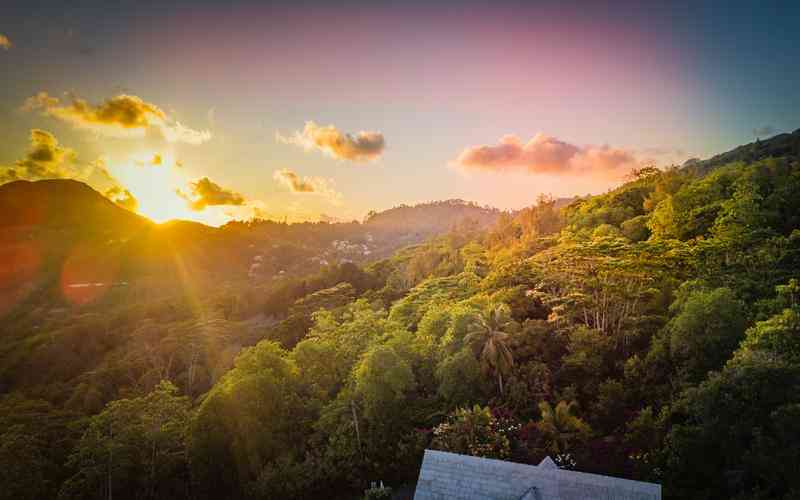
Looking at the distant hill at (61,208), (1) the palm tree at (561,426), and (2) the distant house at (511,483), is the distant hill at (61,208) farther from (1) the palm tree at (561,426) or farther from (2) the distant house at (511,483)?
(1) the palm tree at (561,426)

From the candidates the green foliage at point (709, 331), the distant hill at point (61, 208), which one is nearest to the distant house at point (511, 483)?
the green foliage at point (709, 331)

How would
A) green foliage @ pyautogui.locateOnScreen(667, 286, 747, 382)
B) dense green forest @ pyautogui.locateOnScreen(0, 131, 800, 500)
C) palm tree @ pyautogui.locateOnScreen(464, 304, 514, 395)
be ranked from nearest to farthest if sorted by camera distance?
1. dense green forest @ pyautogui.locateOnScreen(0, 131, 800, 500)
2. green foliage @ pyautogui.locateOnScreen(667, 286, 747, 382)
3. palm tree @ pyautogui.locateOnScreen(464, 304, 514, 395)

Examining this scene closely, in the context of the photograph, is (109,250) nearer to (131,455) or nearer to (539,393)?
(131,455)

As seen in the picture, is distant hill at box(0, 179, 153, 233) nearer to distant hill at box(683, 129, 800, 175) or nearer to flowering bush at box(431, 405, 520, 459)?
flowering bush at box(431, 405, 520, 459)

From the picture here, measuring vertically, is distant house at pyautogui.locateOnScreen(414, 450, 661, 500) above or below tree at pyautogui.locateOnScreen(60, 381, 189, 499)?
above

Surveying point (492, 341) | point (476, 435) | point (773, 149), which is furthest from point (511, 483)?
point (773, 149)

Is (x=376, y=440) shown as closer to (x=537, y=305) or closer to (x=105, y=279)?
(x=537, y=305)

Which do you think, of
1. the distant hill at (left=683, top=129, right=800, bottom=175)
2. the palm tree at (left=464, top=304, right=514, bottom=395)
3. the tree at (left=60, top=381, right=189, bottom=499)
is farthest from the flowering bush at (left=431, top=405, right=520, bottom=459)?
the distant hill at (left=683, top=129, right=800, bottom=175)
